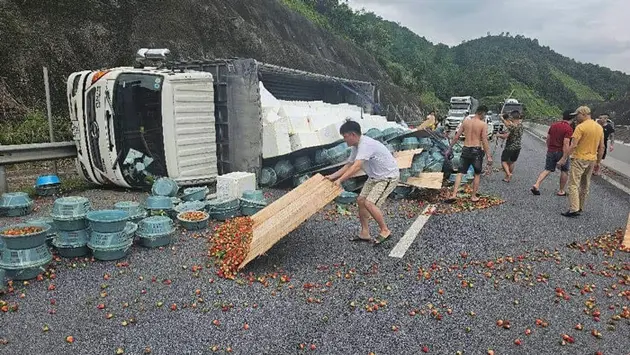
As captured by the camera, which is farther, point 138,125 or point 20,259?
point 138,125

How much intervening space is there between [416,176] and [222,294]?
5.90 metres

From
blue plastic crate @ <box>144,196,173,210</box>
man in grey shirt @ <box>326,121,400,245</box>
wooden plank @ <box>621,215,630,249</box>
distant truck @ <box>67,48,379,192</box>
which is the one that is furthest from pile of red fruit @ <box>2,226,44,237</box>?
wooden plank @ <box>621,215,630,249</box>

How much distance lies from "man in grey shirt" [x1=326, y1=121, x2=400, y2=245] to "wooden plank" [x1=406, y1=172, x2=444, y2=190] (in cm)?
309

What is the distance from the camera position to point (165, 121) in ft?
26.9

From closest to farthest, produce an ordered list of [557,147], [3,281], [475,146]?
[3,281] < [475,146] < [557,147]

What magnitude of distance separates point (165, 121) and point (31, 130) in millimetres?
5126

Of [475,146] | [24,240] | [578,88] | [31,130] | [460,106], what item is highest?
[578,88]

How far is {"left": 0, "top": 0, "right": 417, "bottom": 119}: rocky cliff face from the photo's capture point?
12.9 meters

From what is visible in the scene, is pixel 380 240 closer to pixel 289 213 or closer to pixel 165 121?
pixel 289 213

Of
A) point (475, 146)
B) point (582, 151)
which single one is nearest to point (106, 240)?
point (475, 146)

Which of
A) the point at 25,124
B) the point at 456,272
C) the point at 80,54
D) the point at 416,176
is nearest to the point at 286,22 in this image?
the point at 80,54

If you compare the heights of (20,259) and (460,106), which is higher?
(460,106)

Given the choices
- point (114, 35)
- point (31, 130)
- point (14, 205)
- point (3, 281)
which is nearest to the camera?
point (3, 281)

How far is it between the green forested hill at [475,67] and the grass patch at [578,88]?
1.37ft
